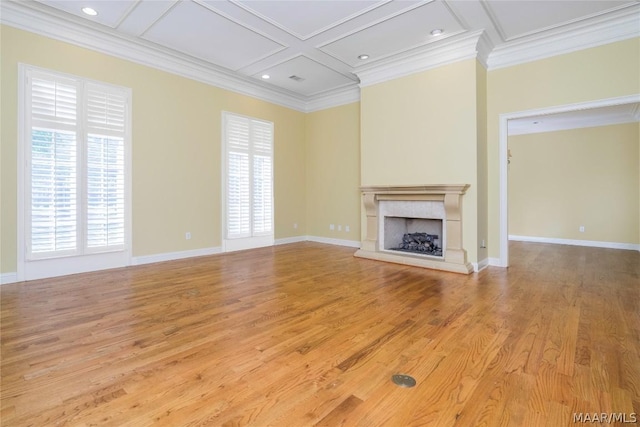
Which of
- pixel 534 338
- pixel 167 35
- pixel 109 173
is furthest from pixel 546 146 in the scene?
pixel 109 173

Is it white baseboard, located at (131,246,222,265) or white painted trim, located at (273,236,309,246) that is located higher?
white painted trim, located at (273,236,309,246)

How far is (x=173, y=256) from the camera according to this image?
5047 millimetres

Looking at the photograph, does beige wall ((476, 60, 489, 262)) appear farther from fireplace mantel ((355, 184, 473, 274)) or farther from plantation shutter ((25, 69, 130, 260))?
plantation shutter ((25, 69, 130, 260))

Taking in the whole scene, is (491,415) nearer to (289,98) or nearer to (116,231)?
(116,231)

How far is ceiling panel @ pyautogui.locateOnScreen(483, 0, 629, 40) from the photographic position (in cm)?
→ 350

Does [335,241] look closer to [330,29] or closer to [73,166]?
[330,29]

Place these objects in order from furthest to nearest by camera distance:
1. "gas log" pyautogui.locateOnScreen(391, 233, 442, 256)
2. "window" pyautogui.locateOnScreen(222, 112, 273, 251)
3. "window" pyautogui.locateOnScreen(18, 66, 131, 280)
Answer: "window" pyautogui.locateOnScreen(222, 112, 273, 251) → "gas log" pyautogui.locateOnScreen(391, 233, 442, 256) → "window" pyautogui.locateOnScreen(18, 66, 131, 280)

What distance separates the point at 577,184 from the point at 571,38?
3852 mm

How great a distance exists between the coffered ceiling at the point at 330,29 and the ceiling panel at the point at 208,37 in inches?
0.5

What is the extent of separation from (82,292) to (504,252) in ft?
17.8

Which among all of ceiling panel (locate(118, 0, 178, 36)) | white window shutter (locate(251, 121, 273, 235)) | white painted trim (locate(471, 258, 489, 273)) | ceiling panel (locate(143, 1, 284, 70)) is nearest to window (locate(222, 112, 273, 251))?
white window shutter (locate(251, 121, 273, 235))

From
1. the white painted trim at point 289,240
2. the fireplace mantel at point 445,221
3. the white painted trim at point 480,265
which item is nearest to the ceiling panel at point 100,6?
the fireplace mantel at point 445,221

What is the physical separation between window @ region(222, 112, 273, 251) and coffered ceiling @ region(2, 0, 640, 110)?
119 cm

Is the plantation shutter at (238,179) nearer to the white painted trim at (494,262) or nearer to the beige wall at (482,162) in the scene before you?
the beige wall at (482,162)
